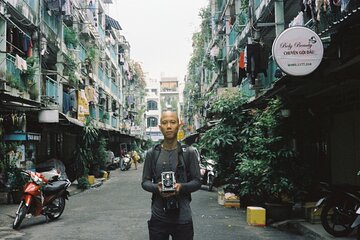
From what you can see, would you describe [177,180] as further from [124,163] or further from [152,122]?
[152,122]

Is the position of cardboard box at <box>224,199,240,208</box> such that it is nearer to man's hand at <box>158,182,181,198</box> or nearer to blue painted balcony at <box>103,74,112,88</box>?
man's hand at <box>158,182,181,198</box>

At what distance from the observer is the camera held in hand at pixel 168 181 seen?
3.34m

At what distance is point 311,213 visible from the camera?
27.5ft

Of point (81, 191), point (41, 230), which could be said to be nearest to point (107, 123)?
point (81, 191)

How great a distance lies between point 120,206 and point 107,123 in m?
22.7

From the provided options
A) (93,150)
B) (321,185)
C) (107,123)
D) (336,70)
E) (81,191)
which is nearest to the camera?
(336,70)

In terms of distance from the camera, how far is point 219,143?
1241 centimetres

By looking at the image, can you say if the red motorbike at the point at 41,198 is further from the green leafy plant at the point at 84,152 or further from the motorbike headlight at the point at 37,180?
the green leafy plant at the point at 84,152

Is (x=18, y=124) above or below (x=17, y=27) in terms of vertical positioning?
below

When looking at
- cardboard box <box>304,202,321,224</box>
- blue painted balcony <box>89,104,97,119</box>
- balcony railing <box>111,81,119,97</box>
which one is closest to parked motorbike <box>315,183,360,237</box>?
cardboard box <box>304,202,321,224</box>

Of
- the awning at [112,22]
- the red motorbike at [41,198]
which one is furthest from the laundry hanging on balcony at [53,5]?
the awning at [112,22]

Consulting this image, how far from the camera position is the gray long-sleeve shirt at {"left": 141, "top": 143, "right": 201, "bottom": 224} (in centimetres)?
348

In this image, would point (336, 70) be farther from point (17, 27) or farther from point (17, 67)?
point (17, 27)

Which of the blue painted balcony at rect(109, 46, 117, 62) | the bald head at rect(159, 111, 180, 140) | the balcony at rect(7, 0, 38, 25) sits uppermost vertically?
the blue painted balcony at rect(109, 46, 117, 62)
